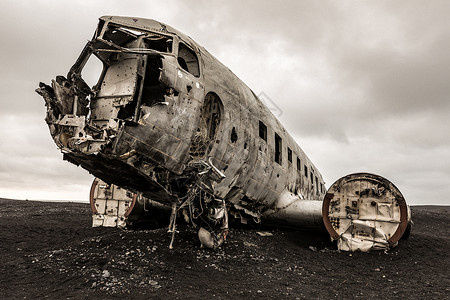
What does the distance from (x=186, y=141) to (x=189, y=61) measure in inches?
88.7

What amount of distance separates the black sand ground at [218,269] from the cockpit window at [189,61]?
472cm

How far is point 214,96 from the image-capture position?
28.2ft

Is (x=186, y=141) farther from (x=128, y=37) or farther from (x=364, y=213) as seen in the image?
(x=364, y=213)

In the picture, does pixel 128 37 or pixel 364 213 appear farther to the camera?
pixel 364 213

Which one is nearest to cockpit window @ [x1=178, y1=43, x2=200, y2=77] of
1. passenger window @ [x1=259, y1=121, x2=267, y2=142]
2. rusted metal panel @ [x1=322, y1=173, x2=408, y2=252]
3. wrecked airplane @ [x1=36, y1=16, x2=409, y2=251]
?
wrecked airplane @ [x1=36, y1=16, x2=409, y2=251]

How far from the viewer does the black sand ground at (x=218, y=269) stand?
6.73 m

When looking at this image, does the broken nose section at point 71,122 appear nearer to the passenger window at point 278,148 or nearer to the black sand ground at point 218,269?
the black sand ground at point 218,269

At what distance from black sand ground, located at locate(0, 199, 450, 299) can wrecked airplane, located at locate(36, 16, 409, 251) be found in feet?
2.46

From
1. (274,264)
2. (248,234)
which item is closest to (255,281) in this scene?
(274,264)

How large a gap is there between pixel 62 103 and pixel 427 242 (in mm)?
12305

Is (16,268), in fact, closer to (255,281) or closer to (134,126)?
(134,126)

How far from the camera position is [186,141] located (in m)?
7.32

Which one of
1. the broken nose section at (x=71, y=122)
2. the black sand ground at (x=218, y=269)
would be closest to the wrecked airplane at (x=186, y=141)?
the broken nose section at (x=71, y=122)

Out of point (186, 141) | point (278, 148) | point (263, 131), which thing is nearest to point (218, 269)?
point (186, 141)
